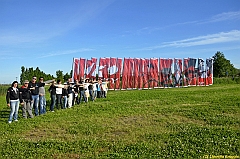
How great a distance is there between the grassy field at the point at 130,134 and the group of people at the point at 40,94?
3.62ft

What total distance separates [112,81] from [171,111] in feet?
55.6

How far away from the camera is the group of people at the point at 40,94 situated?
10781mm

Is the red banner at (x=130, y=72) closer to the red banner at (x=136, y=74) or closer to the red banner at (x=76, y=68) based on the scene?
the red banner at (x=136, y=74)

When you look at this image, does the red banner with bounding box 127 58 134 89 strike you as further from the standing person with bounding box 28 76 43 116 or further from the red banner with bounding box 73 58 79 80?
the standing person with bounding box 28 76 43 116

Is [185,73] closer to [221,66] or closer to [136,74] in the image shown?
[136,74]

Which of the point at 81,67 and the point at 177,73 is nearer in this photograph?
the point at 81,67

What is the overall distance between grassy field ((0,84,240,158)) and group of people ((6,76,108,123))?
1104 millimetres

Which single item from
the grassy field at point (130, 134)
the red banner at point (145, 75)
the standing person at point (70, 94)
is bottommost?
the grassy field at point (130, 134)

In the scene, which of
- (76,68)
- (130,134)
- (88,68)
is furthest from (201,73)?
(130,134)

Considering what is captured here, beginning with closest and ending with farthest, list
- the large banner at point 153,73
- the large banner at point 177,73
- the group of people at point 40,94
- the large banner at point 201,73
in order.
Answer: the group of people at point 40,94 → the large banner at point 153,73 → the large banner at point 177,73 → the large banner at point 201,73

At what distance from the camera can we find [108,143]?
282 inches

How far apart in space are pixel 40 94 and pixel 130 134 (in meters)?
6.48

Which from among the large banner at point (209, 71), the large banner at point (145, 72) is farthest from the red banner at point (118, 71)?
the large banner at point (209, 71)

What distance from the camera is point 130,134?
8.04 meters
